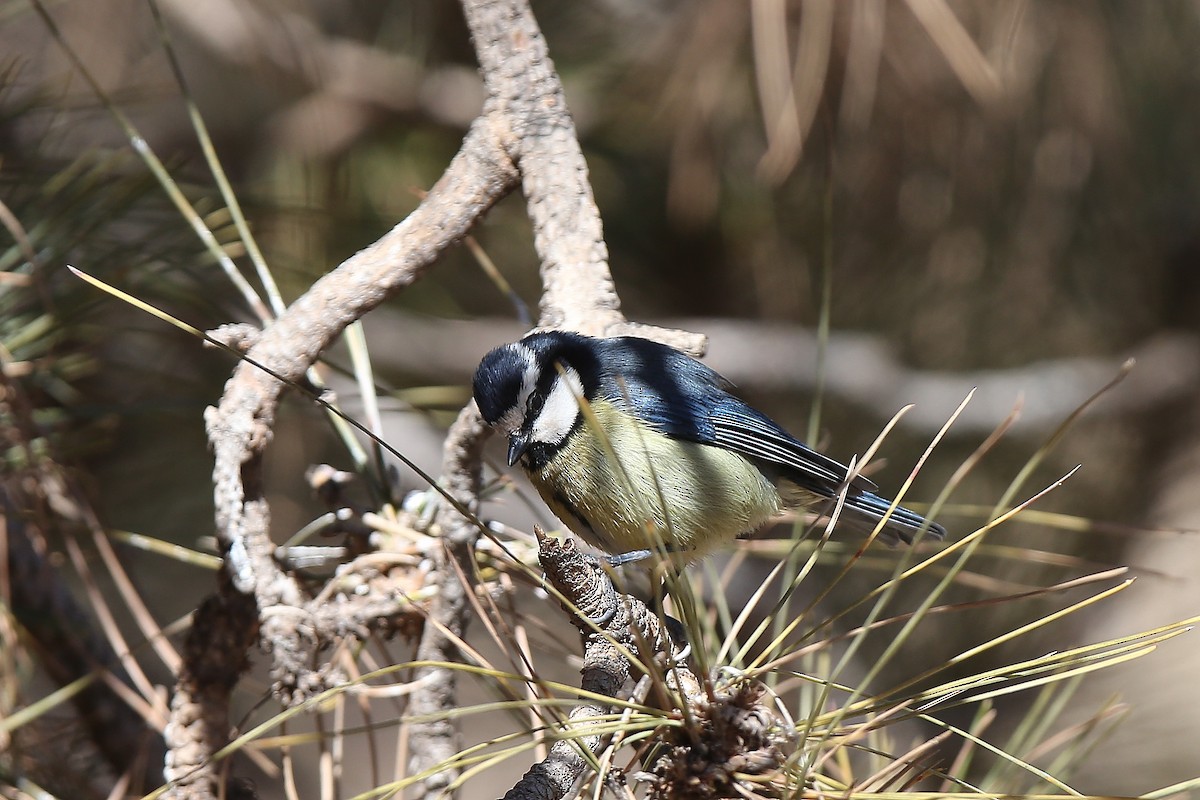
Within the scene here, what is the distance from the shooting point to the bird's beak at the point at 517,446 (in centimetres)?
160

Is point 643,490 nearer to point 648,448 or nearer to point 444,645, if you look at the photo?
point 648,448

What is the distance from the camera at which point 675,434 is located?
1.72m

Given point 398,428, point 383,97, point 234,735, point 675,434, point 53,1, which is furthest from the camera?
point 383,97

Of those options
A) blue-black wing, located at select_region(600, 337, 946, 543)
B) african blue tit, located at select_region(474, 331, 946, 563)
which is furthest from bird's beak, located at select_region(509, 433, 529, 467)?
blue-black wing, located at select_region(600, 337, 946, 543)

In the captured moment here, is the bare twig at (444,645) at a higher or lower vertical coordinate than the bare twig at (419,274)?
lower

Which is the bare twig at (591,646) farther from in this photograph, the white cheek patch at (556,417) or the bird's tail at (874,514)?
the bird's tail at (874,514)

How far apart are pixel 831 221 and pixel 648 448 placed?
92cm

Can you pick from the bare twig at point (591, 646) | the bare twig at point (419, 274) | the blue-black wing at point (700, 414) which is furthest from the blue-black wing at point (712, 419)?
the bare twig at point (591, 646)

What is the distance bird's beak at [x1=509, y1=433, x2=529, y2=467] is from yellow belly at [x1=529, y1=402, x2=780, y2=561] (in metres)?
0.05

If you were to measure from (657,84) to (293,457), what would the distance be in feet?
4.61

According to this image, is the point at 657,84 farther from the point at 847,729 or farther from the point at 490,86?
the point at 847,729

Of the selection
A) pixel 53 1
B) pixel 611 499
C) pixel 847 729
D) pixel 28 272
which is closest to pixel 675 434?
pixel 611 499

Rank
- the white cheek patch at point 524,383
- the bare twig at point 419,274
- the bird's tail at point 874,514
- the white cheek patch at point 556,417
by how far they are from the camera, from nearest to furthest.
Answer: the bare twig at point 419,274, the white cheek patch at point 524,383, the white cheek patch at point 556,417, the bird's tail at point 874,514

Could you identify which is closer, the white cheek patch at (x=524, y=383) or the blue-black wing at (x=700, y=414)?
the white cheek patch at (x=524, y=383)
